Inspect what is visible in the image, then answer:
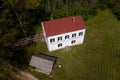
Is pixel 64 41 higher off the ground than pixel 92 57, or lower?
higher

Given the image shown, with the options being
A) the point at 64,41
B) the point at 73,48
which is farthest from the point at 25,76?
the point at 73,48

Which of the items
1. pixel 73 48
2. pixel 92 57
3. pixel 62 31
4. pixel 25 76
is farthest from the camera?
pixel 73 48

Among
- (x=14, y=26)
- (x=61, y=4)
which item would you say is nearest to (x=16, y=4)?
(x=14, y=26)

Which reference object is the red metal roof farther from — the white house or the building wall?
the building wall

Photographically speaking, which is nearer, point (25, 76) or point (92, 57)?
point (25, 76)

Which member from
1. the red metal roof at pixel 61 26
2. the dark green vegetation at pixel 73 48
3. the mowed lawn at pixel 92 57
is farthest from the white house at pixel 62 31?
→ the dark green vegetation at pixel 73 48

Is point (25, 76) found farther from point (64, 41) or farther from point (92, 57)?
point (92, 57)

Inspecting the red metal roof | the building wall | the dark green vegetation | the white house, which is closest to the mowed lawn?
the dark green vegetation
